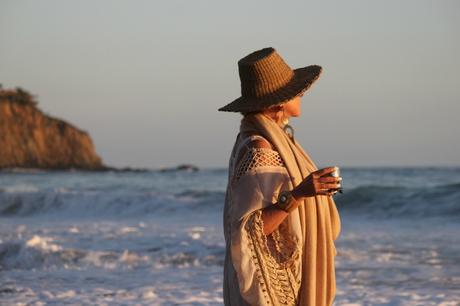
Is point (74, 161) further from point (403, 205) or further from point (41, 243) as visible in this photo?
point (41, 243)

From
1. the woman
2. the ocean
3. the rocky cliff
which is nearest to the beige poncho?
the woman

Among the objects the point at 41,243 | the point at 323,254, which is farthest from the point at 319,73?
the point at 41,243

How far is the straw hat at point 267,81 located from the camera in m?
3.55

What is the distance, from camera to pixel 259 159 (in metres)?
3.41

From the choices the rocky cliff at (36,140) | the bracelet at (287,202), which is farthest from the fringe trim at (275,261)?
the rocky cliff at (36,140)

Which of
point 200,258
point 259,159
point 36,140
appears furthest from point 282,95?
point 36,140

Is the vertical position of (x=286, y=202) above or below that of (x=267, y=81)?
below

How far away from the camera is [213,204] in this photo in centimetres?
2419

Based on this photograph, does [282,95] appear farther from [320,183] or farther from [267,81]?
[320,183]

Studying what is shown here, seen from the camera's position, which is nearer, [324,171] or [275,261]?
[324,171]

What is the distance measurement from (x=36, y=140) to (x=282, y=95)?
261 ft

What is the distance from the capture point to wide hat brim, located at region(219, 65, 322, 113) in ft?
11.6

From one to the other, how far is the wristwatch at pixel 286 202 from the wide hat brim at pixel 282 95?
390mm

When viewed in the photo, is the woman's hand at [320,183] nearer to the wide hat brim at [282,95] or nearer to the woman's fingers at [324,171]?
the woman's fingers at [324,171]
